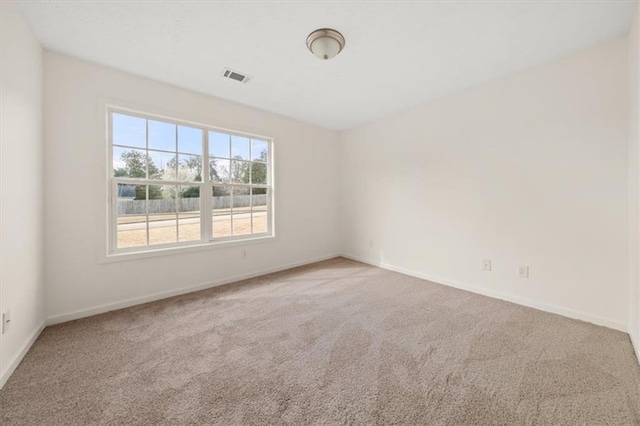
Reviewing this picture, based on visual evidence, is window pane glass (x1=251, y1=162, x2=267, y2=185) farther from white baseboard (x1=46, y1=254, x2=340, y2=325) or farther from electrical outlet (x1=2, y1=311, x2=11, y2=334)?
electrical outlet (x1=2, y1=311, x2=11, y2=334)

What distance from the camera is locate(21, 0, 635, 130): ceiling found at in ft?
5.72

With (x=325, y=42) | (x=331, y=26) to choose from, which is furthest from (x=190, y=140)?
(x=331, y=26)

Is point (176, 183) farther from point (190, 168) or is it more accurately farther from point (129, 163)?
point (129, 163)

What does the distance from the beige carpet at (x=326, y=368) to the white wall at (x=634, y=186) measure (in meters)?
0.20

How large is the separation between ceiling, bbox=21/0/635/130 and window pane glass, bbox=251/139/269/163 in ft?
2.95

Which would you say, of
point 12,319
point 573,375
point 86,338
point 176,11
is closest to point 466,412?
point 573,375

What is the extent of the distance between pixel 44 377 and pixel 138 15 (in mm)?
2526

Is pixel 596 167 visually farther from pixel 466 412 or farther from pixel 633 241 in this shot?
pixel 466 412

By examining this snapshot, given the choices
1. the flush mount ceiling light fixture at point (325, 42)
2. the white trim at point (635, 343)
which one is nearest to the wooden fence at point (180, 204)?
the flush mount ceiling light fixture at point (325, 42)

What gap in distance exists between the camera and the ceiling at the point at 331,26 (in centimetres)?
174

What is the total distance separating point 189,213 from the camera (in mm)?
3061

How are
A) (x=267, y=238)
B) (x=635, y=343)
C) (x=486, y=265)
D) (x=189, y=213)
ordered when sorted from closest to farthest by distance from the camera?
(x=635, y=343)
(x=486, y=265)
(x=189, y=213)
(x=267, y=238)

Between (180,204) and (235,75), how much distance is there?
1.62 metres

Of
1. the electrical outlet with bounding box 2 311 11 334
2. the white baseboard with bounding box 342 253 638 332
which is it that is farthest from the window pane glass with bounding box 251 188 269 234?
the electrical outlet with bounding box 2 311 11 334
